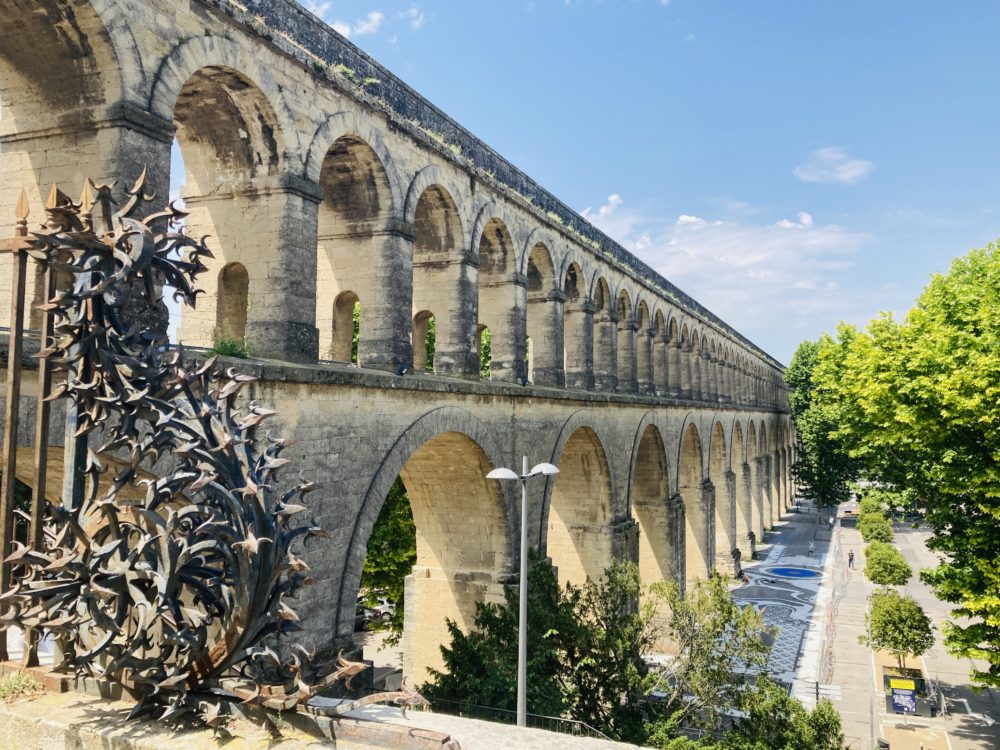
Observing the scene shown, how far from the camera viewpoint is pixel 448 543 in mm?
14750

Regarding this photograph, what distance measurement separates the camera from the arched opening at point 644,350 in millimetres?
25578

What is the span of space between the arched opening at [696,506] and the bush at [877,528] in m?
12.4

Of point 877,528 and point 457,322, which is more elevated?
point 457,322

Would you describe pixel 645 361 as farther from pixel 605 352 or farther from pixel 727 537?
pixel 727 537

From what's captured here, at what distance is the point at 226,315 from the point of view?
1129 cm

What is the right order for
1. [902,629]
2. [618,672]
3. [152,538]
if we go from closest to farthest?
1. [152,538]
2. [618,672]
3. [902,629]

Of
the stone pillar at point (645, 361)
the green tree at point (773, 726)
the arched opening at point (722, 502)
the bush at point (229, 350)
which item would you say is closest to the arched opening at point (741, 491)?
the arched opening at point (722, 502)

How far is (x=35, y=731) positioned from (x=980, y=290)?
718 inches

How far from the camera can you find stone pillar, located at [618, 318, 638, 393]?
2366 centimetres

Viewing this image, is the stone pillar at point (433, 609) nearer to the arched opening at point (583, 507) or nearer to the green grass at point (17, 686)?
the arched opening at point (583, 507)

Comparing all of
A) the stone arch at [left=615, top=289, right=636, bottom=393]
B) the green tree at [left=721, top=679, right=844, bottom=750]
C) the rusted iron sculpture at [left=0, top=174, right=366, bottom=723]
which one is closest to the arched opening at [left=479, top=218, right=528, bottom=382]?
the green tree at [left=721, top=679, right=844, bottom=750]

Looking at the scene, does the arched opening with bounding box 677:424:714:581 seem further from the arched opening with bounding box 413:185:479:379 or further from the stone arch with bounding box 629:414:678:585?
the arched opening with bounding box 413:185:479:379

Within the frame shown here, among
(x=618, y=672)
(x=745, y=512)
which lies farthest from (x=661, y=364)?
(x=745, y=512)

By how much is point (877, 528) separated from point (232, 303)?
3768cm
